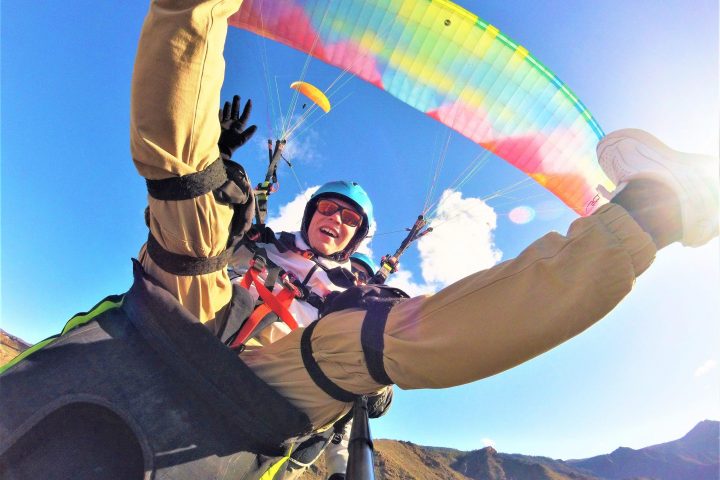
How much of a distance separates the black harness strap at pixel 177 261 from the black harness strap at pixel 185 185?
28 centimetres

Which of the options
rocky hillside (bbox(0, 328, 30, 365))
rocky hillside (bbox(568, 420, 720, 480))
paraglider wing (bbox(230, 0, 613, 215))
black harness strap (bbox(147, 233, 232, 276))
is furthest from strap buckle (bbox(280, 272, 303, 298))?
rocky hillside (bbox(568, 420, 720, 480))

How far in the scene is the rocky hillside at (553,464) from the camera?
2473 cm

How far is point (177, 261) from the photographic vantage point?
4.86 feet

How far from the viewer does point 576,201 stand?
25.0 feet

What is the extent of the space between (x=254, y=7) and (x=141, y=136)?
7643 mm

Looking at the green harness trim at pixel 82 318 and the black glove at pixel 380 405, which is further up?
the green harness trim at pixel 82 318

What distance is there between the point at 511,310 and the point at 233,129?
1353 millimetres

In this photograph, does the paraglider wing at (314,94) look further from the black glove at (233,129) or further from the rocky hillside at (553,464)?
the rocky hillside at (553,464)

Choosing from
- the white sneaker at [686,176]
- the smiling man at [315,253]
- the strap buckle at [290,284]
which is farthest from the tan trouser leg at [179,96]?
the white sneaker at [686,176]

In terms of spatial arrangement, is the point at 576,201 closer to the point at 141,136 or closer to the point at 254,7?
the point at 254,7

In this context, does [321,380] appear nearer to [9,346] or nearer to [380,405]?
[380,405]

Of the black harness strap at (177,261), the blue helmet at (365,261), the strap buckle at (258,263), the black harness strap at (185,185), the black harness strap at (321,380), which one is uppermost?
the blue helmet at (365,261)

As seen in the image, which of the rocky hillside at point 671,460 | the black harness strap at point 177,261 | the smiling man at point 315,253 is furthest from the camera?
the rocky hillside at point 671,460

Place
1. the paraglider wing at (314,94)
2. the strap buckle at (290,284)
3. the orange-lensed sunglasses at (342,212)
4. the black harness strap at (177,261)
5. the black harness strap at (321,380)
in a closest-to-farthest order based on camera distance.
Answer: the black harness strap at (321,380) < the black harness strap at (177,261) < the strap buckle at (290,284) < the orange-lensed sunglasses at (342,212) < the paraglider wing at (314,94)
